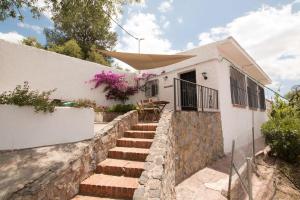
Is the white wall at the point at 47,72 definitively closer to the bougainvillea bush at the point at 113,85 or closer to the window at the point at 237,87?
the bougainvillea bush at the point at 113,85

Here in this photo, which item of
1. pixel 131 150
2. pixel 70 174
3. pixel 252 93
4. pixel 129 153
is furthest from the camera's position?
pixel 252 93

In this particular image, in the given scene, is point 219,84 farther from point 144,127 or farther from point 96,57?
point 96,57

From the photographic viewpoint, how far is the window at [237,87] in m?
10.7

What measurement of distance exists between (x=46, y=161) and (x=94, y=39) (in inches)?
728

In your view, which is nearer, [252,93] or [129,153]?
[129,153]

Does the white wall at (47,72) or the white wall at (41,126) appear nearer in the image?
the white wall at (41,126)

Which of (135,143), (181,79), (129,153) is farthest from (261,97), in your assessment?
(129,153)

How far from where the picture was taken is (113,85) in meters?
10.7

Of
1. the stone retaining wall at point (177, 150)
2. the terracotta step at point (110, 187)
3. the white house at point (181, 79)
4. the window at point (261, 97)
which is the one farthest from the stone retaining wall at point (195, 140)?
the window at point (261, 97)

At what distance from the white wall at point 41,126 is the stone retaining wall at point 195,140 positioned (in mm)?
2582

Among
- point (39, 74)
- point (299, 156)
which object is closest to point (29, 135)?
point (39, 74)

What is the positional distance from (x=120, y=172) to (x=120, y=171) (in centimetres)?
2

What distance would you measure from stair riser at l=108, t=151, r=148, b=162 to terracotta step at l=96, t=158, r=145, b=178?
20cm

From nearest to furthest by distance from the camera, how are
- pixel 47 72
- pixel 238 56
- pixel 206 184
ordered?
pixel 206 184, pixel 47 72, pixel 238 56
